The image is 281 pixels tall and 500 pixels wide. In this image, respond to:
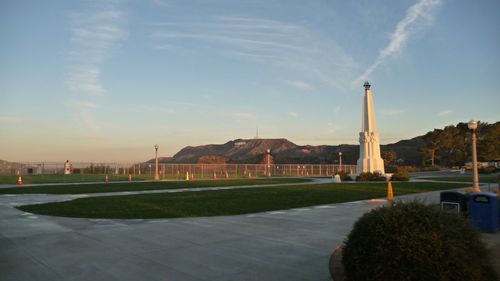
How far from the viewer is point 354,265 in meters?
4.81

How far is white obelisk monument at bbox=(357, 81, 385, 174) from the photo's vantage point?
39688 millimetres

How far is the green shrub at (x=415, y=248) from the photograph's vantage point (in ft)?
14.4

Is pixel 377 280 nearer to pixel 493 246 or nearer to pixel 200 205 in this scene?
pixel 493 246

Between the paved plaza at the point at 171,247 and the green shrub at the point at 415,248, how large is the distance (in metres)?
1.36

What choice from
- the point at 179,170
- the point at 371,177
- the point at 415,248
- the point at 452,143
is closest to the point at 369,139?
the point at 371,177

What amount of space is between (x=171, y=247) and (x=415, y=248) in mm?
5078

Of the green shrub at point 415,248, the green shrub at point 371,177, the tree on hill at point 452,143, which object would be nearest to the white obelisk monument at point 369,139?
the green shrub at point 371,177

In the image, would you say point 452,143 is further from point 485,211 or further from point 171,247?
point 171,247

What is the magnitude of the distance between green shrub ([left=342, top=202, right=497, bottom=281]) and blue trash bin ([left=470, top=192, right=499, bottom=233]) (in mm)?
5512

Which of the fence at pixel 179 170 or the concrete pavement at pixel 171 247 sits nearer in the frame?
the concrete pavement at pixel 171 247

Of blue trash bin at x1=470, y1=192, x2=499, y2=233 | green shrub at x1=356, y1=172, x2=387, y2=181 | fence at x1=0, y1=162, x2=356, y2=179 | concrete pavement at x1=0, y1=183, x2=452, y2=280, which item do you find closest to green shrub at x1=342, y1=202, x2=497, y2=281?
concrete pavement at x1=0, y1=183, x2=452, y2=280

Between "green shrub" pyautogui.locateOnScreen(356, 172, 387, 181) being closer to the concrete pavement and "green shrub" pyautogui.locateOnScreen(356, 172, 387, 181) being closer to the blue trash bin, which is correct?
the concrete pavement

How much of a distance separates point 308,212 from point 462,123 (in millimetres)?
87732

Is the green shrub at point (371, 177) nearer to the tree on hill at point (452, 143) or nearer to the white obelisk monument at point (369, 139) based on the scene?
the white obelisk monument at point (369, 139)
